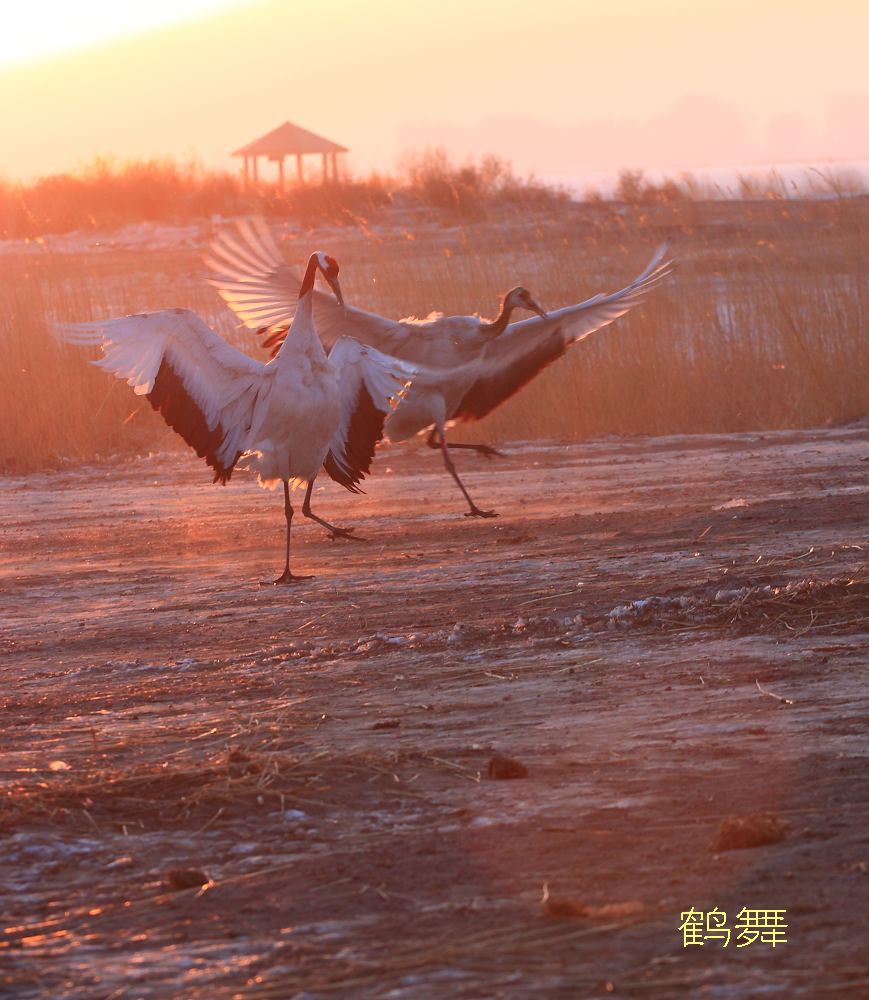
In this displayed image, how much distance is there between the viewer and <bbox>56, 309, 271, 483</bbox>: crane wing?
6402 mm

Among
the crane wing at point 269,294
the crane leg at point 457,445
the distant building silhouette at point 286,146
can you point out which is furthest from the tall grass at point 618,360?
the distant building silhouette at point 286,146

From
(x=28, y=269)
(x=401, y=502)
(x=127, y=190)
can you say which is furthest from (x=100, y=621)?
(x=127, y=190)

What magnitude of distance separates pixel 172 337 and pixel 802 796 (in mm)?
4051

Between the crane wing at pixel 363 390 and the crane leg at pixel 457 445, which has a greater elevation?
the crane wing at pixel 363 390

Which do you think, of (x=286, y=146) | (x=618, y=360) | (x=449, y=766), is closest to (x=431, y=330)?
(x=618, y=360)

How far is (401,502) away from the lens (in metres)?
9.00

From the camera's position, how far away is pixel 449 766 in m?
3.62

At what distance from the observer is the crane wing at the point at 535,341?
8477 mm

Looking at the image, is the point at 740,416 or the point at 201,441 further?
the point at 740,416

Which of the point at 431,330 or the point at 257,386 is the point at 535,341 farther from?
the point at 257,386

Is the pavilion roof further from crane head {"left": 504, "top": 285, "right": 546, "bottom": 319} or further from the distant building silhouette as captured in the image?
crane head {"left": 504, "top": 285, "right": 546, "bottom": 319}

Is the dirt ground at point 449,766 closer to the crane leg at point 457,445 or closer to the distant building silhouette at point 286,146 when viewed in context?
the crane leg at point 457,445

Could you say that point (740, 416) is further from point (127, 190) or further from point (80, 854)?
point (127, 190)

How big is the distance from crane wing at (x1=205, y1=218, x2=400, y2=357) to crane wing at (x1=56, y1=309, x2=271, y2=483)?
142cm
